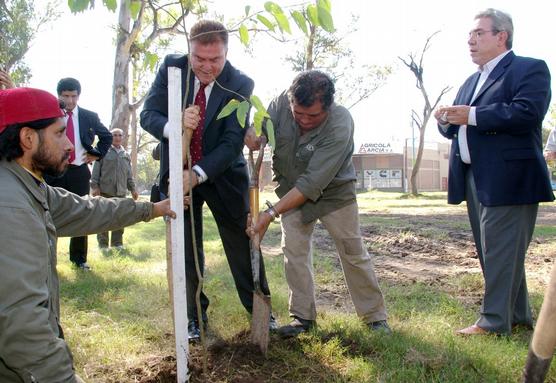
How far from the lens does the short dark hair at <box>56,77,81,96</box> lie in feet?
18.6

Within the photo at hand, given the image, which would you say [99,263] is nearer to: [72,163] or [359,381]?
[72,163]

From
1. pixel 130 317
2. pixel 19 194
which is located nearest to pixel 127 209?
pixel 19 194

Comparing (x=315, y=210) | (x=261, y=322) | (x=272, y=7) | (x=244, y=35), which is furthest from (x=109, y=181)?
(x=272, y=7)

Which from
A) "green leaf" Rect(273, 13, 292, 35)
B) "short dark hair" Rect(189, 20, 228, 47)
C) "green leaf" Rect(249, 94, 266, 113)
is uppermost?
"short dark hair" Rect(189, 20, 228, 47)

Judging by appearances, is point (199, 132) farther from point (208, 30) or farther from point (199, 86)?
point (208, 30)

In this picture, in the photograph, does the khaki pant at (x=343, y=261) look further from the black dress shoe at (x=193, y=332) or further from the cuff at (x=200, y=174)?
the cuff at (x=200, y=174)

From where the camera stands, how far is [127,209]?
2.79 meters

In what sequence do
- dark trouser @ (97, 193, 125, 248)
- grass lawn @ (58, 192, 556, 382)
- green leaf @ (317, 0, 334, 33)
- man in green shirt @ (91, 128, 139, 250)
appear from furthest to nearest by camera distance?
1. man in green shirt @ (91, 128, 139, 250)
2. dark trouser @ (97, 193, 125, 248)
3. grass lawn @ (58, 192, 556, 382)
4. green leaf @ (317, 0, 334, 33)

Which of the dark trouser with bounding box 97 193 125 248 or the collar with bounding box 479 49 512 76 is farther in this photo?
the dark trouser with bounding box 97 193 125 248

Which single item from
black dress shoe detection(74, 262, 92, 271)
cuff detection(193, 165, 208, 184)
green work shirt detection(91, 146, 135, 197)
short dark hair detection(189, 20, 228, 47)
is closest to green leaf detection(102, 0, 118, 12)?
short dark hair detection(189, 20, 228, 47)

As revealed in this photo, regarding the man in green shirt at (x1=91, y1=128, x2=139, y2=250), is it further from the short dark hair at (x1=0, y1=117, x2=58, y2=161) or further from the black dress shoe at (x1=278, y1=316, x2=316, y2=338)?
the short dark hair at (x1=0, y1=117, x2=58, y2=161)

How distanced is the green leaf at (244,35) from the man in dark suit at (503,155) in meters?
1.97

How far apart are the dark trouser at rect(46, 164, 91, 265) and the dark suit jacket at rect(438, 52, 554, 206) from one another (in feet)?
Result: 13.1

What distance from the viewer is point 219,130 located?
12.0 feet
